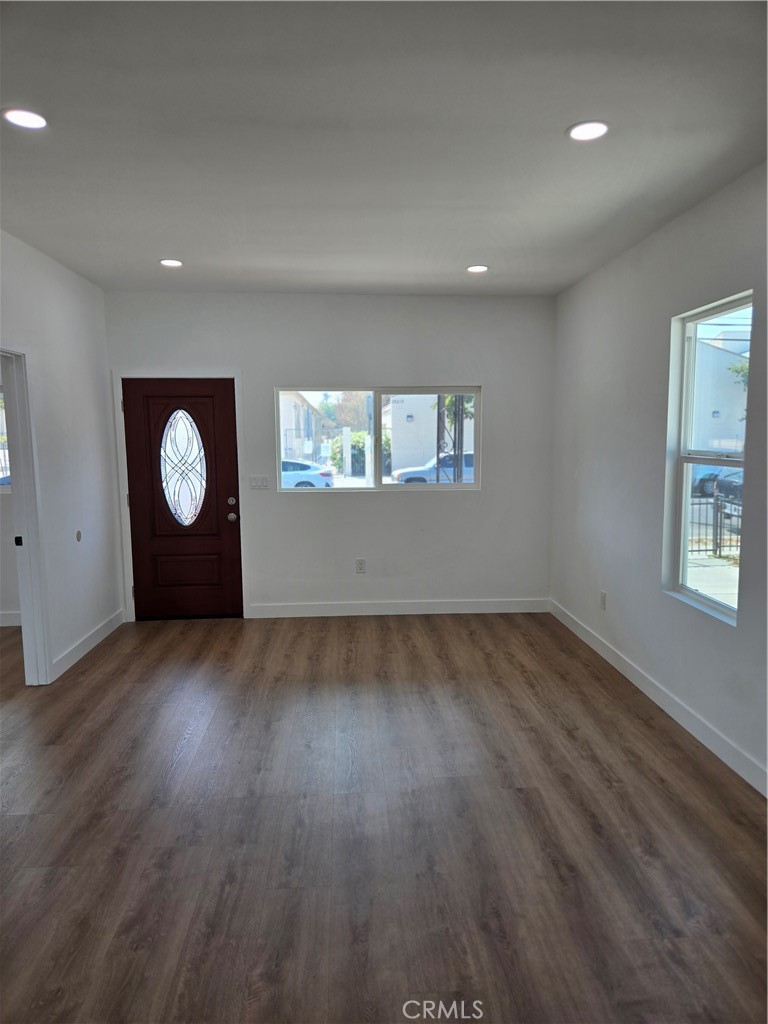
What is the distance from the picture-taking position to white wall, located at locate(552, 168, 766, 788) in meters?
2.58

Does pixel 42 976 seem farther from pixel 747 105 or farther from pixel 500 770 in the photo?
pixel 747 105

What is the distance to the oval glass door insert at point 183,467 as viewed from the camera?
4.93m

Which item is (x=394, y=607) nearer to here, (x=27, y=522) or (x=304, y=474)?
(x=304, y=474)

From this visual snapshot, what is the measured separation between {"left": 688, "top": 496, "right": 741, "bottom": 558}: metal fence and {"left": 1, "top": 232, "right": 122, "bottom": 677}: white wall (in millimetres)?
3841

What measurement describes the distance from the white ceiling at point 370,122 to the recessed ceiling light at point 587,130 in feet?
0.16

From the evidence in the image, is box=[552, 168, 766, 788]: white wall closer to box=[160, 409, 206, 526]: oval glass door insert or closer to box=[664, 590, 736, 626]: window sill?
box=[664, 590, 736, 626]: window sill

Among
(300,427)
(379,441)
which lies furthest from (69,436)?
(379,441)

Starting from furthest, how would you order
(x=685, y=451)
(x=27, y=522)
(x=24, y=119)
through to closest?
(x=27, y=522), (x=685, y=451), (x=24, y=119)

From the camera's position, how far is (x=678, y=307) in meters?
3.18

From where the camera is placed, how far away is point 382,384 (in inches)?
196

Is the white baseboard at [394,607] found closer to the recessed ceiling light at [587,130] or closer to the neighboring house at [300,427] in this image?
the neighboring house at [300,427]

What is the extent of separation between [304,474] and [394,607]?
1388 millimetres

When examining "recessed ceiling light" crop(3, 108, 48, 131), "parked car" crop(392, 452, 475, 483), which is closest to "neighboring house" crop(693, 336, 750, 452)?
"parked car" crop(392, 452, 475, 483)
